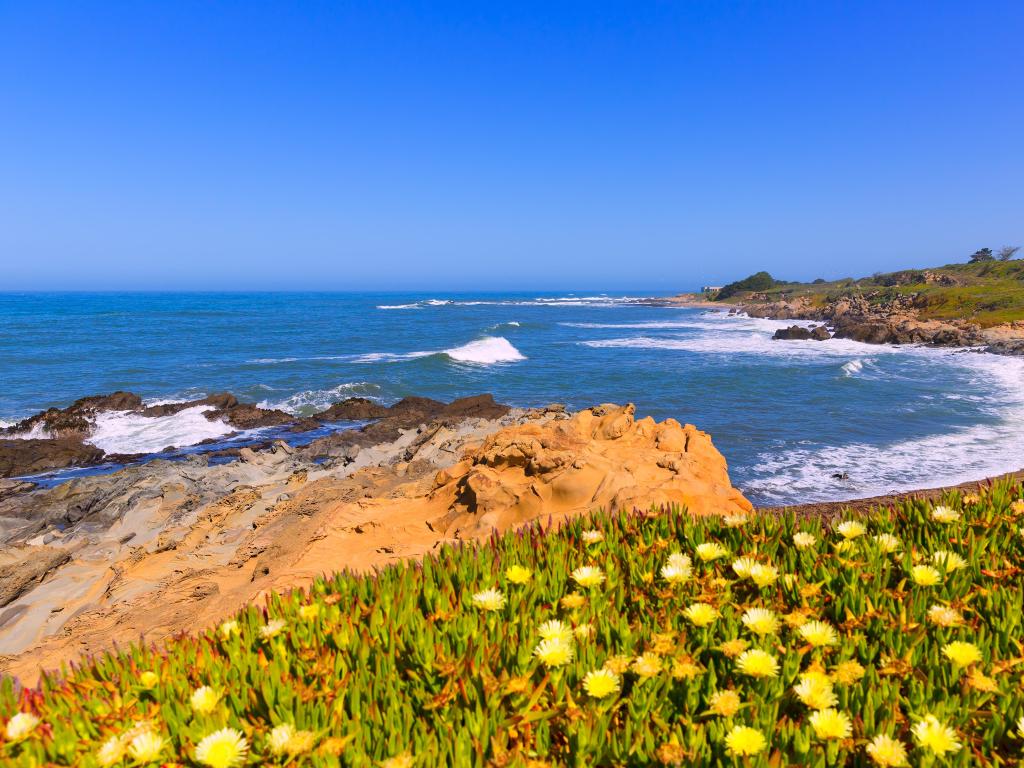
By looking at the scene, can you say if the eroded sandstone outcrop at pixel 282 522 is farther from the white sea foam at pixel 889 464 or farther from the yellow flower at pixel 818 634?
the white sea foam at pixel 889 464

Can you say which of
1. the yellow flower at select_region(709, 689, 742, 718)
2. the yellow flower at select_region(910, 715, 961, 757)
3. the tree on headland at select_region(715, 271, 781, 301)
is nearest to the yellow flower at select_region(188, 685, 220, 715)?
the yellow flower at select_region(709, 689, 742, 718)

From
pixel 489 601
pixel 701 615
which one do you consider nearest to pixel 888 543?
pixel 701 615

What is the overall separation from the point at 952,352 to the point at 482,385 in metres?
28.3

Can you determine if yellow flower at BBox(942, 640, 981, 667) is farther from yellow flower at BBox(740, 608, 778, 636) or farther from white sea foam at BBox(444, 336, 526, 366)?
white sea foam at BBox(444, 336, 526, 366)

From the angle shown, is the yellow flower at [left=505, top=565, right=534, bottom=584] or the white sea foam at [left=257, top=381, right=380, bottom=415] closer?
the yellow flower at [left=505, top=565, right=534, bottom=584]

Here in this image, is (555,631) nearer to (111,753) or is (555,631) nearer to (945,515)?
(111,753)

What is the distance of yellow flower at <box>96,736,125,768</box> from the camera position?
1682 millimetres

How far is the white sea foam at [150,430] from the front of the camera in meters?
18.8

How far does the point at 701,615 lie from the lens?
2270 mm

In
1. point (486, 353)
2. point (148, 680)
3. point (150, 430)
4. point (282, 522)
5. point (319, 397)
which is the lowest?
point (150, 430)

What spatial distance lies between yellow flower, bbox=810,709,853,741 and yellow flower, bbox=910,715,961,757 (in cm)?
16

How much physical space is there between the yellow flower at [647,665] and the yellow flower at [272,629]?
4.20 feet

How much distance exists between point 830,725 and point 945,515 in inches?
75.6

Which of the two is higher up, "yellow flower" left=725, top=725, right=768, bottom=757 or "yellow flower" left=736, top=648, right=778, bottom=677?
"yellow flower" left=736, top=648, right=778, bottom=677
